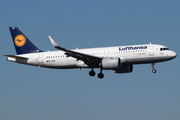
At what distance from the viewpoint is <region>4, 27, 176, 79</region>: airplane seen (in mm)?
45750

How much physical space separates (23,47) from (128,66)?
615 inches

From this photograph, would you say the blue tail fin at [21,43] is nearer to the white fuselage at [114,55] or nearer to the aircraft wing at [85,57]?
the white fuselage at [114,55]

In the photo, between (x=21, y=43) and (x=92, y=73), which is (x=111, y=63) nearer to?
(x=92, y=73)

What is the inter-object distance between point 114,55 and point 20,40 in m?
15.2

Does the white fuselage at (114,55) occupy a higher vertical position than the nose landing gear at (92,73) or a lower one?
higher

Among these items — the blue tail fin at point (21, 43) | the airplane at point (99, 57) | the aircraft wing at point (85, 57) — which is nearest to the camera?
the aircraft wing at point (85, 57)

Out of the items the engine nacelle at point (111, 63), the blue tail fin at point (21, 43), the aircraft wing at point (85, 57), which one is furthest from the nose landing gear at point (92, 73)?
the blue tail fin at point (21, 43)

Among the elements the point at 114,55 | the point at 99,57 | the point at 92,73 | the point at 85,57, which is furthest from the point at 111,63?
the point at 92,73

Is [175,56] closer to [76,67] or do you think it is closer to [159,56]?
[159,56]

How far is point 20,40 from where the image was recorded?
5288cm

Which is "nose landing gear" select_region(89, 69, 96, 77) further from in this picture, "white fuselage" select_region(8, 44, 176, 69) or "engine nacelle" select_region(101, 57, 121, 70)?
"engine nacelle" select_region(101, 57, 121, 70)

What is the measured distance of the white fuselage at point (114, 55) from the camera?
45844 mm

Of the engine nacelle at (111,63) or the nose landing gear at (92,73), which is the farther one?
the nose landing gear at (92,73)

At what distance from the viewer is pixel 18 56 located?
4972cm
